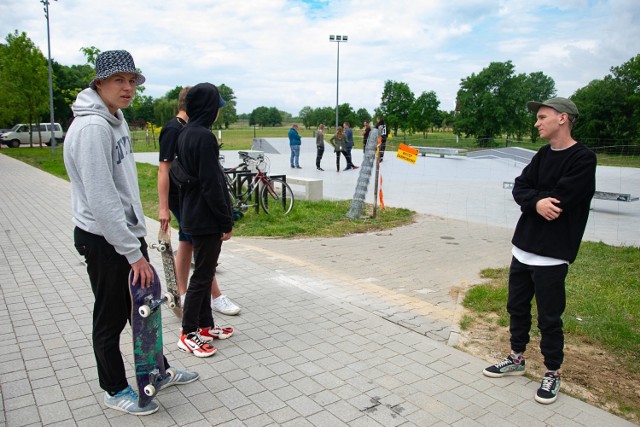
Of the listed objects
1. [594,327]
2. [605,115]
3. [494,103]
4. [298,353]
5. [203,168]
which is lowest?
[298,353]

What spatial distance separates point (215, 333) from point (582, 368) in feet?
9.41

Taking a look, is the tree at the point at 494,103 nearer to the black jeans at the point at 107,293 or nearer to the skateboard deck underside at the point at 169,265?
the skateboard deck underside at the point at 169,265

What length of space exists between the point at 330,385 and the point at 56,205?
989 cm

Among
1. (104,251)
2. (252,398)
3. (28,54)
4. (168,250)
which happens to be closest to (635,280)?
(252,398)

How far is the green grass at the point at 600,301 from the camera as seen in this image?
407cm

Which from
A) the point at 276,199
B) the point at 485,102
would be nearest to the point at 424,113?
the point at 485,102

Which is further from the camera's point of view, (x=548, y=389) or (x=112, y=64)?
(x=548, y=389)

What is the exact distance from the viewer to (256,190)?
9664mm

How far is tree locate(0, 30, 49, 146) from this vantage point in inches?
1230

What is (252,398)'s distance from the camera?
3.19 meters

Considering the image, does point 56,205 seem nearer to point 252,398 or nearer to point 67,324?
point 67,324

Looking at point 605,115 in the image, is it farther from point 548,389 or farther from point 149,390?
point 149,390

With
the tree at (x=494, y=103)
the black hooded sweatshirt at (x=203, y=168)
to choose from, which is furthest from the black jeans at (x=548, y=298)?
the tree at (x=494, y=103)

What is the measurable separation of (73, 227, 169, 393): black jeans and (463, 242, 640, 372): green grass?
3.28 m
